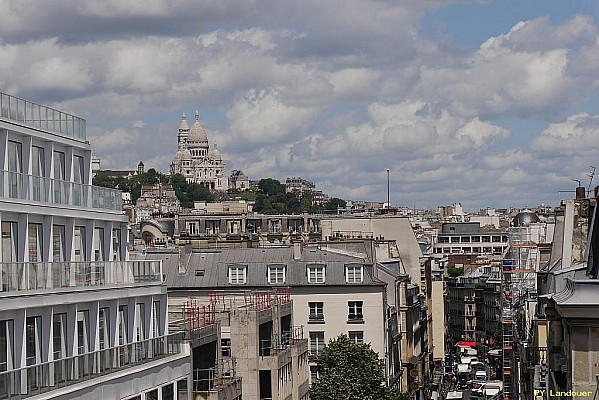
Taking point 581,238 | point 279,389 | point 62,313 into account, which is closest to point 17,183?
point 62,313

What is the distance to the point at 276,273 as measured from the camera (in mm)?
89188

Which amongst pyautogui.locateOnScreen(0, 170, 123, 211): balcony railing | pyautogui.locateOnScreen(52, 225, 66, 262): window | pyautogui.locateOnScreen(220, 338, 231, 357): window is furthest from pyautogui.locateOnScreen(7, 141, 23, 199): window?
pyautogui.locateOnScreen(220, 338, 231, 357): window

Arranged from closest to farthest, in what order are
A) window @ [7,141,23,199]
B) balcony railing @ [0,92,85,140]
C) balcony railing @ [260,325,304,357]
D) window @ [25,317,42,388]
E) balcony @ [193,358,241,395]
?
window @ [25,317,42,388] → window @ [7,141,23,199] → balcony railing @ [0,92,85,140] → balcony @ [193,358,241,395] → balcony railing @ [260,325,304,357]

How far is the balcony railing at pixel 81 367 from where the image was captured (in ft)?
116

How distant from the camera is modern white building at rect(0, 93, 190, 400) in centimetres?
3738

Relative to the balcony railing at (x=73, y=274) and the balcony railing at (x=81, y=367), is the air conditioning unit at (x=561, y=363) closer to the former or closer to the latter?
the balcony railing at (x=81, y=367)

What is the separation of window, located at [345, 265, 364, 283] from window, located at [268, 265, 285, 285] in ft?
14.0

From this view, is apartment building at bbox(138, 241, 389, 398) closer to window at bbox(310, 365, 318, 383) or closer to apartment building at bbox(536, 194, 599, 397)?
window at bbox(310, 365, 318, 383)

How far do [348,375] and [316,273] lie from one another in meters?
10.7

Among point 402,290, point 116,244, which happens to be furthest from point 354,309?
point 116,244

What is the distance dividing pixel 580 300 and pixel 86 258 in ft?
65.7

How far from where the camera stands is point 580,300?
96.3 feet

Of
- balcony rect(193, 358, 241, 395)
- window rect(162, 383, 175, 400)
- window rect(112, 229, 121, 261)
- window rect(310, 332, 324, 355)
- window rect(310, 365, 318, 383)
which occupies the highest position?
window rect(112, 229, 121, 261)

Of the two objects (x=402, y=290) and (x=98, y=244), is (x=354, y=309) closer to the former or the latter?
(x=402, y=290)
